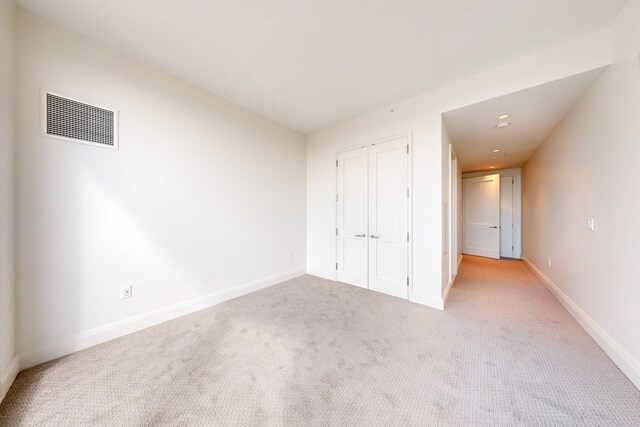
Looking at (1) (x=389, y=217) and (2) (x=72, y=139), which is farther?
(1) (x=389, y=217)

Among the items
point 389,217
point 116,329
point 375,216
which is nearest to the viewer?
point 116,329

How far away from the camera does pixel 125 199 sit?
2033 millimetres

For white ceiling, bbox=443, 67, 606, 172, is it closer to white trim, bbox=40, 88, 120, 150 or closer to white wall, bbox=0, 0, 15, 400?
white trim, bbox=40, 88, 120, 150

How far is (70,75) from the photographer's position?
178 cm

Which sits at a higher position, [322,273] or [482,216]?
[482,216]

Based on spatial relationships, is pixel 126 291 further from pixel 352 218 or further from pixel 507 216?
pixel 507 216

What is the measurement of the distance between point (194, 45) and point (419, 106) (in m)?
2.52

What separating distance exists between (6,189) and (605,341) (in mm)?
4624

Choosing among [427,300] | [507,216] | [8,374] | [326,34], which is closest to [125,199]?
[8,374]

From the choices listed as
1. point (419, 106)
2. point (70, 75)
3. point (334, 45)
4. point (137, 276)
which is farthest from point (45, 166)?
point (419, 106)

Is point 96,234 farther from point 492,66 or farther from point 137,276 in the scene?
point 492,66

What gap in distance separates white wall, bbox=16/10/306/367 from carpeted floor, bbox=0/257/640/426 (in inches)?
15.2

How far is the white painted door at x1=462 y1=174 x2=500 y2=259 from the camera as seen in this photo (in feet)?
17.8

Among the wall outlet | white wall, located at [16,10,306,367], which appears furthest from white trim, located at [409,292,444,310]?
the wall outlet
